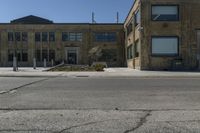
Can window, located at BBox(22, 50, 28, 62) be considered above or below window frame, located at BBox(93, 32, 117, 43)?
below

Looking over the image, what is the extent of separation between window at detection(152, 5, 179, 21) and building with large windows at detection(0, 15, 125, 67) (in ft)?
81.3

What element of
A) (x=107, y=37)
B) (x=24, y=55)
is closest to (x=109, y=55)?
(x=107, y=37)

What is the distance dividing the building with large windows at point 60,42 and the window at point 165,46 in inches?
979

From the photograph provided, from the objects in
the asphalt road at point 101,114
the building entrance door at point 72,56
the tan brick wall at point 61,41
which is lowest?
the asphalt road at point 101,114

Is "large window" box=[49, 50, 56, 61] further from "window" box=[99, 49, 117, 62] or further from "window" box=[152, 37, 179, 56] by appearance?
"window" box=[152, 37, 179, 56]

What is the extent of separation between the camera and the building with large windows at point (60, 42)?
6456 cm

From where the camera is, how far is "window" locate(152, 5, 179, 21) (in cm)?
3938

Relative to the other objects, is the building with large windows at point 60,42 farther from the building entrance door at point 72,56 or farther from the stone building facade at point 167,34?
the stone building facade at point 167,34

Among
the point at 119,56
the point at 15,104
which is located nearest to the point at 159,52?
the point at 119,56

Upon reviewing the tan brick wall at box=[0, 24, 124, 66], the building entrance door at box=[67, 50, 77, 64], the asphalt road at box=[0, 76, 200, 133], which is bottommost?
the asphalt road at box=[0, 76, 200, 133]

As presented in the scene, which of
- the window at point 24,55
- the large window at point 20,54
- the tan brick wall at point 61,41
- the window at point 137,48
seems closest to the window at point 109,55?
the tan brick wall at point 61,41

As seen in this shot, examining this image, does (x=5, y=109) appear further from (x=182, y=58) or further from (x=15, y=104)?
(x=182, y=58)

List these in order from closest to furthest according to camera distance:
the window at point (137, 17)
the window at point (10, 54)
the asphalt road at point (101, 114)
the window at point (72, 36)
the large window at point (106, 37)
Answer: the asphalt road at point (101, 114) → the window at point (137, 17) → the window at point (72, 36) → the large window at point (106, 37) → the window at point (10, 54)

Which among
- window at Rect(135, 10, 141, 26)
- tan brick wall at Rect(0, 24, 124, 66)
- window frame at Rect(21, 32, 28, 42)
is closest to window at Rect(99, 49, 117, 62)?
tan brick wall at Rect(0, 24, 124, 66)
